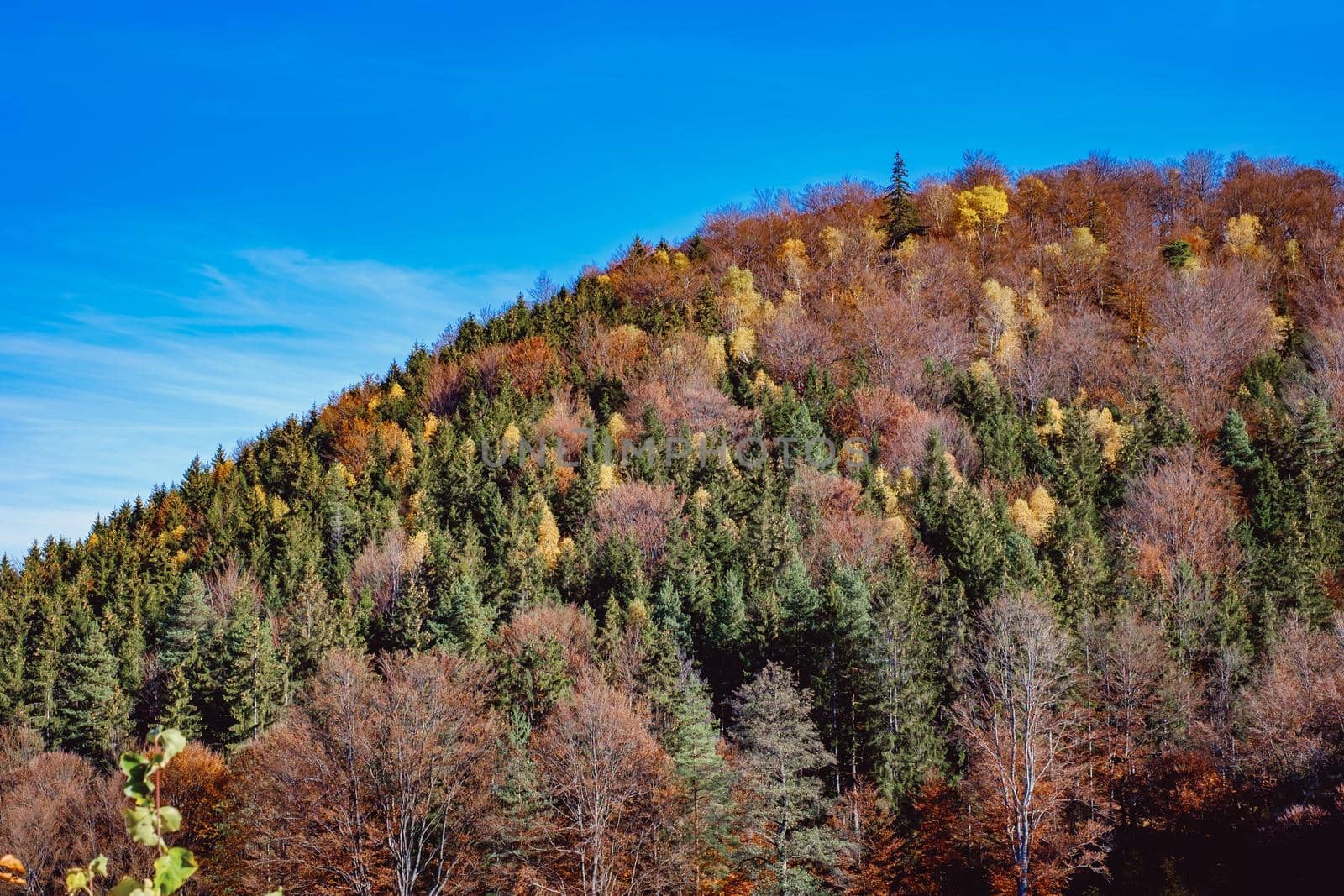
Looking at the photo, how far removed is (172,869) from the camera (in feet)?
10.5

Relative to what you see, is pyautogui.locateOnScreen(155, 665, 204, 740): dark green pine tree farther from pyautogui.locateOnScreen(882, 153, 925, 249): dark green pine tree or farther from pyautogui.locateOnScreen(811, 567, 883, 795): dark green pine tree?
pyautogui.locateOnScreen(882, 153, 925, 249): dark green pine tree

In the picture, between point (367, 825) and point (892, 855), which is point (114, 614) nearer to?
point (367, 825)

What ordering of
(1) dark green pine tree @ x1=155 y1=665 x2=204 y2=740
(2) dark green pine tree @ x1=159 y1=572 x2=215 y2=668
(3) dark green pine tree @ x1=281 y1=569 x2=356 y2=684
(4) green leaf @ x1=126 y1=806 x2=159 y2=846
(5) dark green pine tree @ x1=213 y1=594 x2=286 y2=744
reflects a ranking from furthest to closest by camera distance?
(2) dark green pine tree @ x1=159 y1=572 x2=215 y2=668, (3) dark green pine tree @ x1=281 y1=569 x2=356 y2=684, (1) dark green pine tree @ x1=155 y1=665 x2=204 y2=740, (5) dark green pine tree @ x1=213 y1=594 x2=286 y2=744, (4) green leaf @ x1=126 y1=806 x2=159 y2=846

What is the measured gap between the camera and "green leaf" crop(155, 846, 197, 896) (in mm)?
3166

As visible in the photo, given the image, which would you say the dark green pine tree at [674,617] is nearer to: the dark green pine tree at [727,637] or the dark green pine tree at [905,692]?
the dark green pine tree at [727,637]

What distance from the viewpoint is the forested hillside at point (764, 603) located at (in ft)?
104

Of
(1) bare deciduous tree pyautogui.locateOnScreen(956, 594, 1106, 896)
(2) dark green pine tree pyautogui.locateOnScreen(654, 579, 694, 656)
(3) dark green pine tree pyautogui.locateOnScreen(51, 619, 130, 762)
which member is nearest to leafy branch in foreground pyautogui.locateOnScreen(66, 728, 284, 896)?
(1) bare deciduous tree pyautogui.locateOnScreen(956, 594, 1106, 896)

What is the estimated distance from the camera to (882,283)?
108 meters

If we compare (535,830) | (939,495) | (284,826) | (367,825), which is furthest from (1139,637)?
(284,826)

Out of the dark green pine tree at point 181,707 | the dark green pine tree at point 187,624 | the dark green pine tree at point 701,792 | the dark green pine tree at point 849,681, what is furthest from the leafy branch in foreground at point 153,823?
the dark green pine tree at point 187,624

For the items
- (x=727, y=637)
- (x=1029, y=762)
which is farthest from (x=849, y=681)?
(x=1029, y=762)

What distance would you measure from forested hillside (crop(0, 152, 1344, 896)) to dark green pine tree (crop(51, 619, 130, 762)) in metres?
0.28

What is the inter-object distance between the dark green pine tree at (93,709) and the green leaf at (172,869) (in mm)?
52071

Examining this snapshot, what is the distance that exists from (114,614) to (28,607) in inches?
330
